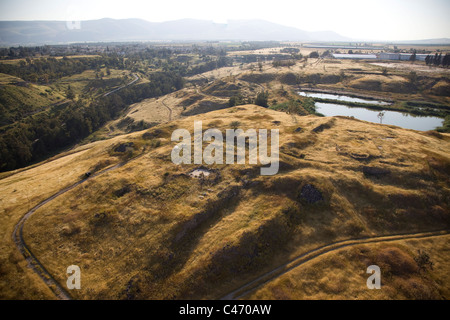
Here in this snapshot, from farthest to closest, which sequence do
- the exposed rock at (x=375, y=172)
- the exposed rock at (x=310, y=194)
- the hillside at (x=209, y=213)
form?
the exposed rock at (x=375, y=172), the exposed rock at (x=310, y=194), the hillside at (x=209, y=213)

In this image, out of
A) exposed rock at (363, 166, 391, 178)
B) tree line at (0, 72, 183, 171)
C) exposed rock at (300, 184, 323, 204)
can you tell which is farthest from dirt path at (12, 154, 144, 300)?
exposed rock at (363, 166, 391, 178)

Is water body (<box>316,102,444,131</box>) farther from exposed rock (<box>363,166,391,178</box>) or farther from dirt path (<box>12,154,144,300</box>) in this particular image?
dirt path (<box>12,154,144,300</box>)

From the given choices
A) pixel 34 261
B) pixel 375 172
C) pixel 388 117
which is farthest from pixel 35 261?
pixel 388 117

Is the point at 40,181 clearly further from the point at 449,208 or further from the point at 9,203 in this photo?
the point at 449,208

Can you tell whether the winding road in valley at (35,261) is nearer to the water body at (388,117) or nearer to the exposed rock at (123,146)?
the exposed rock at (123,146)

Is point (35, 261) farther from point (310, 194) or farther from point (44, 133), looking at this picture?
point (44, 133)

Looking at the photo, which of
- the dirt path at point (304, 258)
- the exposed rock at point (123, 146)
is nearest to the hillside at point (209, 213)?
the dirt path at point (304, 258)
